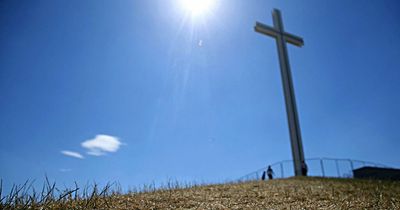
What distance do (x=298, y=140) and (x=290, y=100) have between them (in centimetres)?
220

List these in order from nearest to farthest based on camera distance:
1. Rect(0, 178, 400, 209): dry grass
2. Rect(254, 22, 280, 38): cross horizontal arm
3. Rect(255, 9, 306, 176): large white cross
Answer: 1. Rect(0, 178, 400, 209): dry grass
2. Rect(255, 9, 306, 176): large white cross
3. Rect(254, 22, 280, 38): cross horizontal arm

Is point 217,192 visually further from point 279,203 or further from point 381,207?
point 381,207

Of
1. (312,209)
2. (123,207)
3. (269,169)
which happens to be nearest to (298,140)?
(269,169)

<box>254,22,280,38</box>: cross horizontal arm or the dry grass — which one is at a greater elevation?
<box>254,22,280,38</box>: cross horizontal arm

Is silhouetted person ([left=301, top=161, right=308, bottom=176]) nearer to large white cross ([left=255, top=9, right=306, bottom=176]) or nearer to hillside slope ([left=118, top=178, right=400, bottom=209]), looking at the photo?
large white cross ([left=255, top=9, right=306, bottom=176])

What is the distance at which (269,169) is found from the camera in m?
22.1

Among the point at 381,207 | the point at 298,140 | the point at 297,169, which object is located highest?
the point at 298,140

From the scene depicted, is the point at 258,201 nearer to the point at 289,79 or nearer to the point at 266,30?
the point at 289,79

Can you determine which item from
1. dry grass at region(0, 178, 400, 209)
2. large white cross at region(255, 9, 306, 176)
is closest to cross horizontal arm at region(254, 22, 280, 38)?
large white cross at region(255, 9, 306, 176)

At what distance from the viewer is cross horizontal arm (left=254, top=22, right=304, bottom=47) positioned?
18984 millimetres

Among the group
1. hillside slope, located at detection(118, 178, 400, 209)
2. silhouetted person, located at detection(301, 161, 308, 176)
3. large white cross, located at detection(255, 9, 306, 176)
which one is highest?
large white cross, located at detection(255, 9, 306, 176)

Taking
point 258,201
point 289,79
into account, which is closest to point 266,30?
point 289,79

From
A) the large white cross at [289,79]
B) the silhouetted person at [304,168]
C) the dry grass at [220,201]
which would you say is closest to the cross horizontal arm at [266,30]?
the large white cross at [289,79]

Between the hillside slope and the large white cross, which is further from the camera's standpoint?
the large white cross
